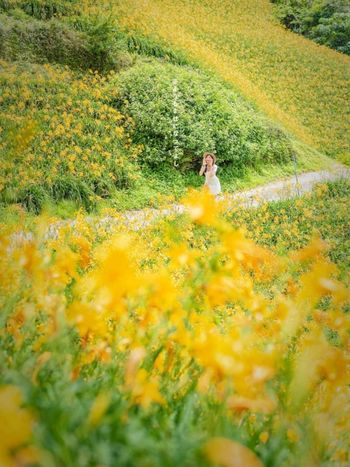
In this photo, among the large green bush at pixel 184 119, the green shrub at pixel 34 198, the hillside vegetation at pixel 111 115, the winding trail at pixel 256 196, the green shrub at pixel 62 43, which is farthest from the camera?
the green shrub at pixel 62 43

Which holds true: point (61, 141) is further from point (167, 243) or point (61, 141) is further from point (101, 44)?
point (167, 243)

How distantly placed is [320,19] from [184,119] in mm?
14242

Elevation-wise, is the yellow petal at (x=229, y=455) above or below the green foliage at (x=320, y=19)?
above

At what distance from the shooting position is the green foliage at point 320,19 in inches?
712

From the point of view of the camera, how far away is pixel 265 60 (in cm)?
1552

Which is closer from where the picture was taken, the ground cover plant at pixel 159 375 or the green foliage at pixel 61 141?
the ground cover plant at pixel 159 375

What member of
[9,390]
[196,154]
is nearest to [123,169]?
[196,154]

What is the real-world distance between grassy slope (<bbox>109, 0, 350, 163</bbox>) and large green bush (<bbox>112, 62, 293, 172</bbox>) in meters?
2.34

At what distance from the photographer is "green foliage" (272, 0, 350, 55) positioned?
18078 mm

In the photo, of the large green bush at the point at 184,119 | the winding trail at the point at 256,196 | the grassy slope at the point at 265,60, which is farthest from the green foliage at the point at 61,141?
the grassy slope at the point at 265,60

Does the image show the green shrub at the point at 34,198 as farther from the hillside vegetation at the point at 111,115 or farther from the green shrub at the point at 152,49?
the green shrub at the point at 152,49

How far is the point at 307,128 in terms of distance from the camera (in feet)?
43.5

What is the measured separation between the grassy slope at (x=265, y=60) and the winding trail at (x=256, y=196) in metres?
2.24

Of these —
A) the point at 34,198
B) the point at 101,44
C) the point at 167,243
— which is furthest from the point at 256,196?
the point at 101,44
